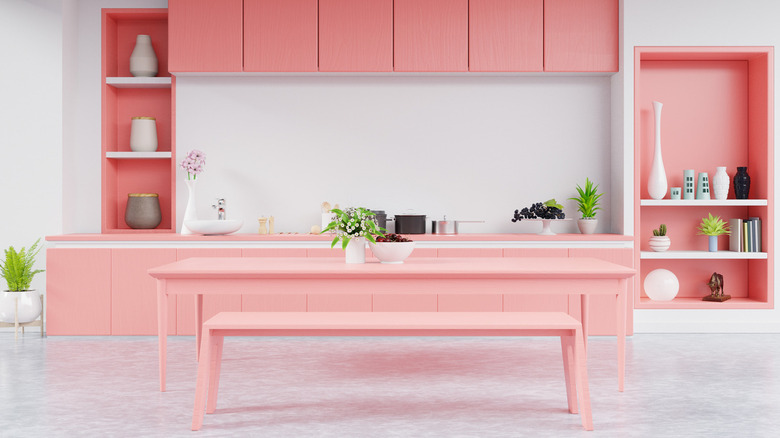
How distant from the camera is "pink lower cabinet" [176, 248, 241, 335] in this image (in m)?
5.54

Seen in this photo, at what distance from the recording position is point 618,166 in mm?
5973

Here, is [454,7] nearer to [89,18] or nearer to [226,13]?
[226,13]

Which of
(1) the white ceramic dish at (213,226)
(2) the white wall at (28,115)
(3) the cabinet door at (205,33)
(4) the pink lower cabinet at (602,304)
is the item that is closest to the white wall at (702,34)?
(4) the pink lower cabinet at (602,304)

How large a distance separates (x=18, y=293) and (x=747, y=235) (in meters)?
5.94

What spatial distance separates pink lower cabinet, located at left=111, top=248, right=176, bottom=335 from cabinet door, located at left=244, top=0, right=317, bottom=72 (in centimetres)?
180

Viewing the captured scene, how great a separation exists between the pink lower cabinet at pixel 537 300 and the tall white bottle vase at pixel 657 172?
0.99m

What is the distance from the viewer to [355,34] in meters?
5.83

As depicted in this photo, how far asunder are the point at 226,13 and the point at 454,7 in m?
1.88

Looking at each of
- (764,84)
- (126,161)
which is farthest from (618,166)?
(126,161)

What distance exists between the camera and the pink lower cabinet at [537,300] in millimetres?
5555

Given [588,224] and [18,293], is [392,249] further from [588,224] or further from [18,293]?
[18,293]

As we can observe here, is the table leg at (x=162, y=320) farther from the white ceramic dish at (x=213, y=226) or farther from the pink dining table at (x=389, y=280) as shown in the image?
the white ceramic dish at (x=213, y=226)

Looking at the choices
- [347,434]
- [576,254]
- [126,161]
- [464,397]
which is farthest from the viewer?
[126,161]

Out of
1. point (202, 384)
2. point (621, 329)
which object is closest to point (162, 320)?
point (202, 384)
